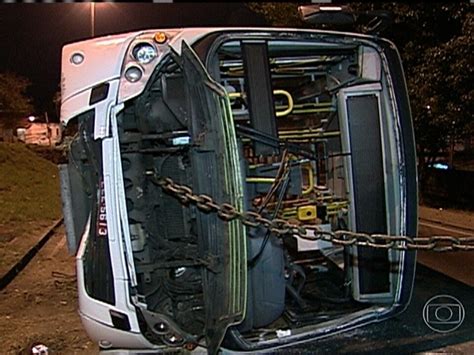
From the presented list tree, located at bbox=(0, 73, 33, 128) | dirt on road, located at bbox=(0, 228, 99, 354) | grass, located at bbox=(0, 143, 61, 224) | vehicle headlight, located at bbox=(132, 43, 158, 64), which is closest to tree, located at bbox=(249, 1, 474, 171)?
grass, located at bbox=(0, 143, 61, 224)

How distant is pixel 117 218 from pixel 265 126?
108 cm

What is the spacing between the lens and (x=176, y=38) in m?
3.60

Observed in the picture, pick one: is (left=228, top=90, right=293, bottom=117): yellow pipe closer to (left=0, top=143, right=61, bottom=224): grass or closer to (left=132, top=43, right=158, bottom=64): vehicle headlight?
(left=132, top=43, right=158, bottom=64): vehicle headlight

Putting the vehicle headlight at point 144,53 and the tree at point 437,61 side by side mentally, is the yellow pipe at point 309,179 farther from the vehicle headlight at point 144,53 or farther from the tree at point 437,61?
the tree at point 437,61

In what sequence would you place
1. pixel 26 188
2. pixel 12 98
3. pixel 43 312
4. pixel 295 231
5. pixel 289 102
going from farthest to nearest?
pixel 12 98 < pixel 26 188 < pixel 43 312 < pixel 289 102 < pixel 295 231

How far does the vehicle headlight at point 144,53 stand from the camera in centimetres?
352

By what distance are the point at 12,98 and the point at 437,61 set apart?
848 inches

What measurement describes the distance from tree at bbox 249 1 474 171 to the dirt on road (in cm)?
717

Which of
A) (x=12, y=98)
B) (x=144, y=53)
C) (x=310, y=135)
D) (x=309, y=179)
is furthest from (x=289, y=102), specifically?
(x=12, y=98)

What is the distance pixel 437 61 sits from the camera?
1168 centimetres

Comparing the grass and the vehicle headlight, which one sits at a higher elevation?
the vehicle headlight

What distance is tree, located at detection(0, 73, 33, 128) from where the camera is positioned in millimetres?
27344

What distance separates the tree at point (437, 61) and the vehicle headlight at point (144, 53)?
8352mm

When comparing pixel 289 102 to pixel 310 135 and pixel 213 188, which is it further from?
pixel 213 188
